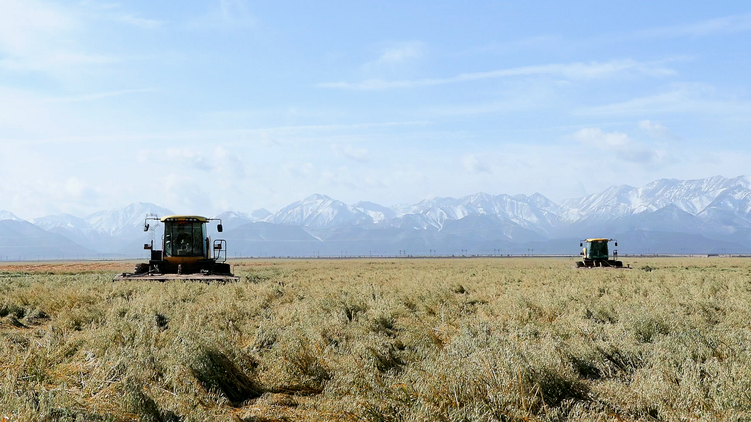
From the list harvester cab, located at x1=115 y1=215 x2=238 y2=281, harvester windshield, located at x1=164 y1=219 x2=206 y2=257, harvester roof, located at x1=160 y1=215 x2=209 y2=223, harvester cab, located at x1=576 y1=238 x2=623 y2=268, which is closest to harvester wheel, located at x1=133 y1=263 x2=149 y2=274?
harvester cab, located at x1=115 y1=215 x2=238 y2=281

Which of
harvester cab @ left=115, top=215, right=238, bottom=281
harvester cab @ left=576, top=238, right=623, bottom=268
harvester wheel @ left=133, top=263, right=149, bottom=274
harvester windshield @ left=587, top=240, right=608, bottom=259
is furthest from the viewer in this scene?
harvester windshield @ left=587, top=240, right=608, bottom=259

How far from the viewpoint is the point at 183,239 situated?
89.5ft

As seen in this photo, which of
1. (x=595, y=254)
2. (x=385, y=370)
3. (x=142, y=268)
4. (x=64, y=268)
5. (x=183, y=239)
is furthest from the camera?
(x=64, y=268)

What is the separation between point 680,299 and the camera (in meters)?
14.5

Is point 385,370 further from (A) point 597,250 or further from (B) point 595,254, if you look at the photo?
(A) point 597,250

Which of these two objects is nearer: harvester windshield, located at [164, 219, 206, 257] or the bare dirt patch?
harvester windshield, located at [164, 219, 206, 257]

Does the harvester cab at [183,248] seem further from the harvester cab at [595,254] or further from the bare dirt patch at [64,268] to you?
the harvester cab at [595,254]

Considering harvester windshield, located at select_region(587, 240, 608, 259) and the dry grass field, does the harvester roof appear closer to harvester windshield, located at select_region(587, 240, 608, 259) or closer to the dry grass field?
the dry grass field

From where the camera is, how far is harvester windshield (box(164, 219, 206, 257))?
2712cm

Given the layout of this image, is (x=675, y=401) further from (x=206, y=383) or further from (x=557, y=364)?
(x=206, y=383)

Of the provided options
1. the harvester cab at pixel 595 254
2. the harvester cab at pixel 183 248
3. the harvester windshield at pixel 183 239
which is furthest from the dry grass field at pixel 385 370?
the harvester cab at pixel 595 254

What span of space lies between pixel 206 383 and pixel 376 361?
212cm

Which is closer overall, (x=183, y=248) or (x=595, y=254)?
(x=183, y=248)

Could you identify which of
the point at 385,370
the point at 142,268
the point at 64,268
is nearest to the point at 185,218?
the point at 142,268
